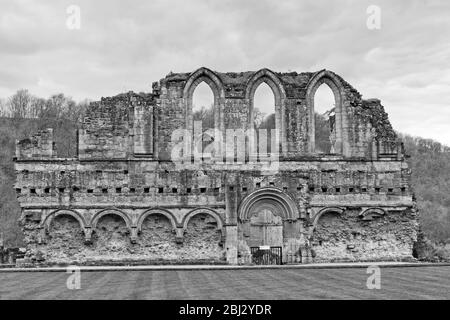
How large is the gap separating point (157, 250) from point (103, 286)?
1171 cm

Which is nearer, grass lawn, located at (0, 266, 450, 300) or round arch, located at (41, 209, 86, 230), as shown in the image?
grass lawn, located at (0, 266, 450, 300)

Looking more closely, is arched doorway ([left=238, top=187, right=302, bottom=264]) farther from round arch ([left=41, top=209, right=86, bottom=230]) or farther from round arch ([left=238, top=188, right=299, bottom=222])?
round arch ([left=41, top=209, right=86, bottom=230])

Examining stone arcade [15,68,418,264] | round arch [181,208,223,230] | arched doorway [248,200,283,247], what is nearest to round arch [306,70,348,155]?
stone arcade [15,68,418,264]

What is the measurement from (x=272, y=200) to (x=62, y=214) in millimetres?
9397

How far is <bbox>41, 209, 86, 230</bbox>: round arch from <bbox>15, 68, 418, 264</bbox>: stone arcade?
0.20ft

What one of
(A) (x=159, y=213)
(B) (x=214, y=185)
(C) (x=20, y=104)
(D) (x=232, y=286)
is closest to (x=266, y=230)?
(B) (x=214, y=185)

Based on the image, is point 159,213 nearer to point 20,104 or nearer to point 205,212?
point 205,212

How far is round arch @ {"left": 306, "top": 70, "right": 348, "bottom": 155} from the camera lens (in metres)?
31.2

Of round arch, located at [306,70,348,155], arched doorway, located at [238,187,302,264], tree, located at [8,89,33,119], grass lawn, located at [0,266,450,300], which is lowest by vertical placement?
grass lawn, located at [0,266,450,300]

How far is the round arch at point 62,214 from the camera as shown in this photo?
95.9 ft

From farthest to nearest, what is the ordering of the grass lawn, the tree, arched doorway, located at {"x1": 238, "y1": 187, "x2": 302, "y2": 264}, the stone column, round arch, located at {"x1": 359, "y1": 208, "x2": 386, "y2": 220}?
the tree < round arch, located at {"x1": 359, "y1": 208, "x2": 386, "y2": 220} < arched doorway, located at {"x1": 238, "y1": 187, "x2": 302, "y2": 264} < the stone column < the grass lawn

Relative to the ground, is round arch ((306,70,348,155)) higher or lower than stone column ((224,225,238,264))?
higher

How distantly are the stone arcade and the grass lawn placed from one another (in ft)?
23.0

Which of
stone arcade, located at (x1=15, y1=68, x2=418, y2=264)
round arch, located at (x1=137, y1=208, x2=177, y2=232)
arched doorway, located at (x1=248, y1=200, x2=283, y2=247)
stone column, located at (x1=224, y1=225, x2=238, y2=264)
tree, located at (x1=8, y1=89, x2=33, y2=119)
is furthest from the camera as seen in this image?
tree, located at (x1=8, y1=89, x2=33, y2=119)
